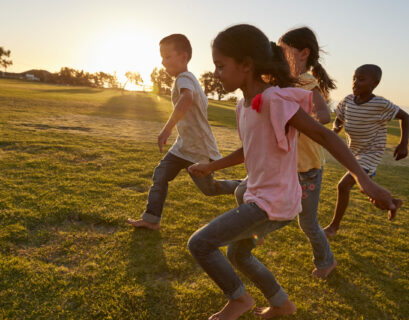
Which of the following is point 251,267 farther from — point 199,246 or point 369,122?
point 369,122

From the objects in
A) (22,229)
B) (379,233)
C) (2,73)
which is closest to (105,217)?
(22,229)

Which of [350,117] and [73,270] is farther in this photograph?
[350,117]

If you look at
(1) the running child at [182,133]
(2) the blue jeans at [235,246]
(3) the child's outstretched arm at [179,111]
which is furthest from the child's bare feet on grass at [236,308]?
(3) the child's outstretched arm at [179,111]

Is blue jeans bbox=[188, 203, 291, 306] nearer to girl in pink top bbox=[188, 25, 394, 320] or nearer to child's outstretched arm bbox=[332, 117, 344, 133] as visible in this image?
girl in pink top bbox=[188, 25, 394, 320]

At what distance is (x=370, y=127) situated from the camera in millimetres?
3268

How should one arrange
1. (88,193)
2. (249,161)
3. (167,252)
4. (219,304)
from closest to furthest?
(249,161), (219,304), (167,252), (88,193)

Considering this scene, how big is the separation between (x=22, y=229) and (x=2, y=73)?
10956 cm

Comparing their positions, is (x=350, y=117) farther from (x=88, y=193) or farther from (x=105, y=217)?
(x=88, y=193)

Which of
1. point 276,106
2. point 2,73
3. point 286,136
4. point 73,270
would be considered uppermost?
point 2,73

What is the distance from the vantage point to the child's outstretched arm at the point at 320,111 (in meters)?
2.15

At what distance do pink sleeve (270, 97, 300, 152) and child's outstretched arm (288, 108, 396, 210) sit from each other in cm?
4

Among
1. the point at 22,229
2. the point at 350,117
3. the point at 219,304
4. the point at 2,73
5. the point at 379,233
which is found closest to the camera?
the point at 219,304

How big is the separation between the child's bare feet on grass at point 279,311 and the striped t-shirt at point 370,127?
1.80m

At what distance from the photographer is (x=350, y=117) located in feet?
11.1
